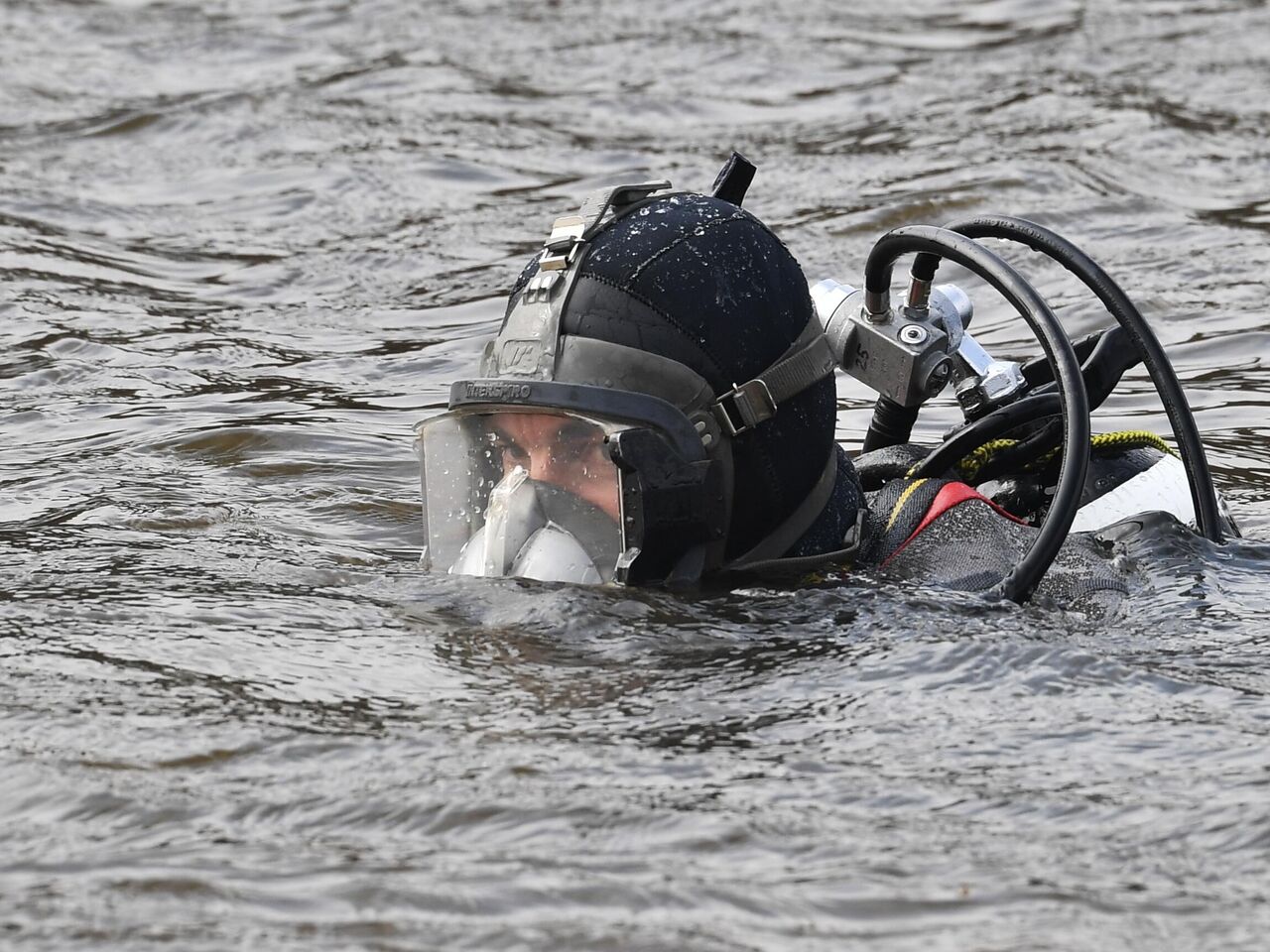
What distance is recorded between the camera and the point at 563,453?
3.51 metres

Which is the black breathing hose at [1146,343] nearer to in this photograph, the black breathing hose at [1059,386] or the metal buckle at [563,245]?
the black breathing hose at [1059,386]

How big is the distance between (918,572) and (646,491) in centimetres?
61

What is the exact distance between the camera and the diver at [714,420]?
344 centimetres

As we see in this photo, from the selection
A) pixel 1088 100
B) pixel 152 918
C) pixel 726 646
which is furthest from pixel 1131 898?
pixel 1088 100

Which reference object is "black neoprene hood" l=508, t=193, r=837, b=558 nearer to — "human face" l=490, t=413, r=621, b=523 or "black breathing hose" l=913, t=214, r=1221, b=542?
Result: "human face" l=490, t=413, r=621, b=523

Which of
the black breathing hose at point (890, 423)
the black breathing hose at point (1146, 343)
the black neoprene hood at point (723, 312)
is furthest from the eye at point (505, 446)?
the black breathing hose at point (890, 423)

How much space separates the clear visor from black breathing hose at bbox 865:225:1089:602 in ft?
2.25

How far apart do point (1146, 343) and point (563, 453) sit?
3.67 ft

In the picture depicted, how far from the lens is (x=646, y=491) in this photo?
11.2ft

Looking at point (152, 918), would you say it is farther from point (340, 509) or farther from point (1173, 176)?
point (1173, 176)

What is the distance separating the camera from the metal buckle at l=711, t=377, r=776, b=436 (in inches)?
139

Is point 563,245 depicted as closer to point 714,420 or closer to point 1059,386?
point 714,420

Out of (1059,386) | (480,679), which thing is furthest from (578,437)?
(1059,386)

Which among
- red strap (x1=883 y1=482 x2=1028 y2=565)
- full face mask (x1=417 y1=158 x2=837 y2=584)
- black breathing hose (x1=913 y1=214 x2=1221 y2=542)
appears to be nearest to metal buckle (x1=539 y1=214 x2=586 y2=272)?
full face mask (x1=417 y1=158 x2=837 y2=584)
